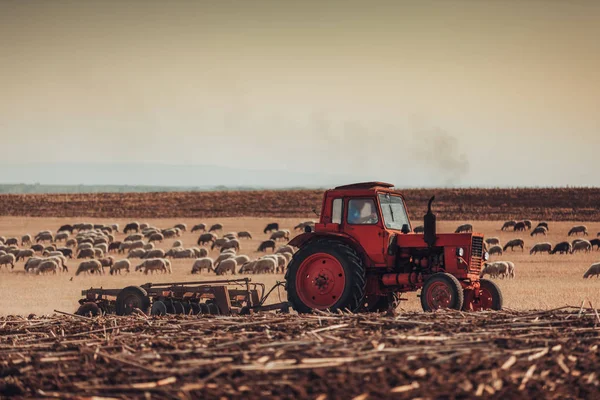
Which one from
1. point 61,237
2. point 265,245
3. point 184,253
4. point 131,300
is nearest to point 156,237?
point 61,237

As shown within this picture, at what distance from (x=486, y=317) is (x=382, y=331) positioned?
83.2 inches

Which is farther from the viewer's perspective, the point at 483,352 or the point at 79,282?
the point at 79,282

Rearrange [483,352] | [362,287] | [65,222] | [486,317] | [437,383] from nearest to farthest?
[437,383] < [483,352] < [486,317] < [362,287] < [65,222]

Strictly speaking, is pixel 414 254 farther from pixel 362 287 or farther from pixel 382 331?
pixel 382 331

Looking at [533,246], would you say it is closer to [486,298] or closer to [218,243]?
[218,243]

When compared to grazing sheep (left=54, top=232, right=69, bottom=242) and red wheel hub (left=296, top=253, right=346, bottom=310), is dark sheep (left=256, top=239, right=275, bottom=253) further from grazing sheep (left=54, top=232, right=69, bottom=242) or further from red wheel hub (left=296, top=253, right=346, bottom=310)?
red wheel hub (left=296, top=253, right=346, bottom=310)

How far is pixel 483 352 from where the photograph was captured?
9.07 meters

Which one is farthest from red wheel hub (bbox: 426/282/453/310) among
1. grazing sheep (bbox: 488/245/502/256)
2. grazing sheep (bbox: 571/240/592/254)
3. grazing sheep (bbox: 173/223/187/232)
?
grazing sheep (bbox: 173/223/187/232)

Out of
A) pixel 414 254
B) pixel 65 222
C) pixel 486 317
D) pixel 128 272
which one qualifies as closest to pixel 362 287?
pixel 414 254

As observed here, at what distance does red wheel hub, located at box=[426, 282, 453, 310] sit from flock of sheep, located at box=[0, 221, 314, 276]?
25602mm

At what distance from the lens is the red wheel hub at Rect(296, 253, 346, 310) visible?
53.0ft

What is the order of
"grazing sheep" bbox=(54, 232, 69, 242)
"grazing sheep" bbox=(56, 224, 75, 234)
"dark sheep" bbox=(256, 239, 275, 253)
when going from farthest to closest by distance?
"grazing sheep" bbox=(56, 224, 75, 234)
"grazing sheep" bbox=(54, 232, 69, 242)
"dark sheep" bbox=(256, 239, 275, 253)

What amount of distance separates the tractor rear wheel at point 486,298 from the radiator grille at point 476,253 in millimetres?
323

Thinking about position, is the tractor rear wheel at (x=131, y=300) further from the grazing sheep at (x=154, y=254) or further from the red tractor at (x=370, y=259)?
the grazing sheep at (x=154, y=254)
